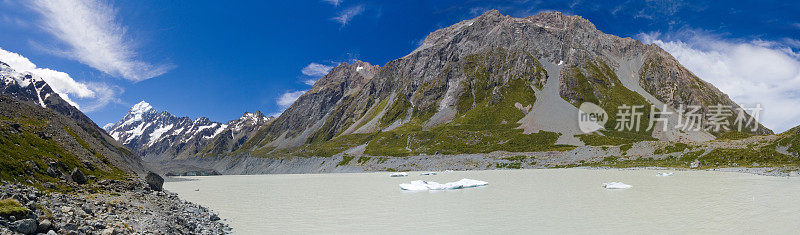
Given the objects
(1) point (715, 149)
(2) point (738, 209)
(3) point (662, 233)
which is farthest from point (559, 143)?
(3) point (662, 233)

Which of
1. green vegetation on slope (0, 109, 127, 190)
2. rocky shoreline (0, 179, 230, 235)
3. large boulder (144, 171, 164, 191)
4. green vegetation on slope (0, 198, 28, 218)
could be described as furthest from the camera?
large boulder (144, 171, 164, 191)

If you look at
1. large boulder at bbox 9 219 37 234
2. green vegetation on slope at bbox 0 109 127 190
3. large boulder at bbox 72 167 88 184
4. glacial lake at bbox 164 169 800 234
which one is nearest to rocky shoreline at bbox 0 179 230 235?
large boulder at bbox 9 219 37 234

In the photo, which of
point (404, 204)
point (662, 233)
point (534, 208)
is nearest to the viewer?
point (662, 233)

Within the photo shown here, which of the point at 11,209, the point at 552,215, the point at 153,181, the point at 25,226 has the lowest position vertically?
the point at 153,181

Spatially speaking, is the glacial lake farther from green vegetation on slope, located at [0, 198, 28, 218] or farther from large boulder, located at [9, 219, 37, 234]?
large boulder, located at [9, 219, 37, 234]

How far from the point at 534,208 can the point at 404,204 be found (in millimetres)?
12391

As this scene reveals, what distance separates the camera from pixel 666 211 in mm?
27188

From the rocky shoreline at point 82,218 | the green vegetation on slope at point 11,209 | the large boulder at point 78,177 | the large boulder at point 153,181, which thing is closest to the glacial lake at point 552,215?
the rocky shoreline at point 82,218

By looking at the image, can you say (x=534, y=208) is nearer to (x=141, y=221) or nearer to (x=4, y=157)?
(x=141, y=221)

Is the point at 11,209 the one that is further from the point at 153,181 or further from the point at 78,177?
the point at 153,181

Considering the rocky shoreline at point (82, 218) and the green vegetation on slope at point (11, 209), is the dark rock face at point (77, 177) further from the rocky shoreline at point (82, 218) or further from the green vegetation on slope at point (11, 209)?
the green vegetation on slope at point (11, 209)

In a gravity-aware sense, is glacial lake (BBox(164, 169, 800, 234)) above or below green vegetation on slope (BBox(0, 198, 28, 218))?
below

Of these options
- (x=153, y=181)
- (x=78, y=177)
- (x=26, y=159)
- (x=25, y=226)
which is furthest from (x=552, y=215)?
(x=153, y=181)

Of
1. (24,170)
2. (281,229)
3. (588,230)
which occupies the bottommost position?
(281,229)
